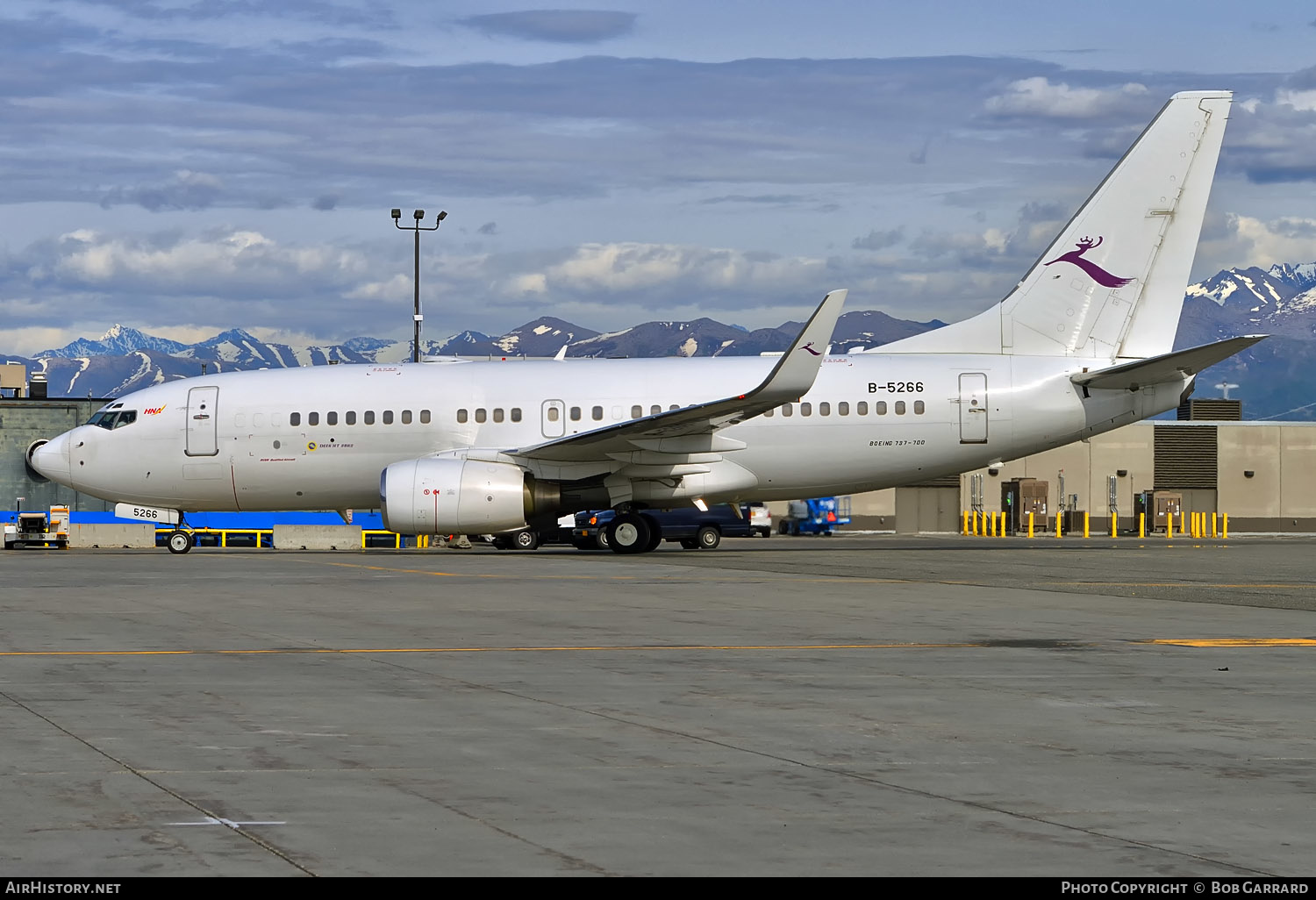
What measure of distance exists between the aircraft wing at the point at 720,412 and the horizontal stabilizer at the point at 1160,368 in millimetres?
6511

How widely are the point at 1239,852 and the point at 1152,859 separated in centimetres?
39

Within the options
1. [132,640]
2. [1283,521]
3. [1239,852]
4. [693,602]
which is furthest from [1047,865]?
[1283,521]

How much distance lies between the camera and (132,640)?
1446 cm

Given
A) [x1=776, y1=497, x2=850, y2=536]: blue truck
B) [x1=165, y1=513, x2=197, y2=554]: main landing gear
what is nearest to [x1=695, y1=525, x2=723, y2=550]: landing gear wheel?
[x1=165, y1=513, x2=197, y2=554]: main landing gear

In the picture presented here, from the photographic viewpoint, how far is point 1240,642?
14359 millimetres

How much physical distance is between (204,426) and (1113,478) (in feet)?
141

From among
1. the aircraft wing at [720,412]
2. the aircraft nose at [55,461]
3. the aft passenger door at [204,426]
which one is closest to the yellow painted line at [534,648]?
the aircraft wing at [720,412]

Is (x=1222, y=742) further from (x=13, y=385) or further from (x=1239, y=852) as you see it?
(x=13, y=385)

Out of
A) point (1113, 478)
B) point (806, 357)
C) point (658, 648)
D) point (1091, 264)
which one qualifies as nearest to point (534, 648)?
point (658, 648)

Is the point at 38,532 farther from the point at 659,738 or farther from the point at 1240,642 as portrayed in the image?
the point at 659,738

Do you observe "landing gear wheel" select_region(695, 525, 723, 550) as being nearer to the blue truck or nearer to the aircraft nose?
the aircraft nose

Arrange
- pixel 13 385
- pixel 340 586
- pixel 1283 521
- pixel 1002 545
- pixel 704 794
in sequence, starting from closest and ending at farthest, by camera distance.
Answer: pixel 704 794 → pixel 340 586 → pixel 1002 545 → pixel 1283 521 → pixel 13 385

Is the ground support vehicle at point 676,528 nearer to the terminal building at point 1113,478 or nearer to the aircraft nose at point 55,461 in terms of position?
the aircraft nose at point 55,461

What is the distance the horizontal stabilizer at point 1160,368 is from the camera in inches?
1199
